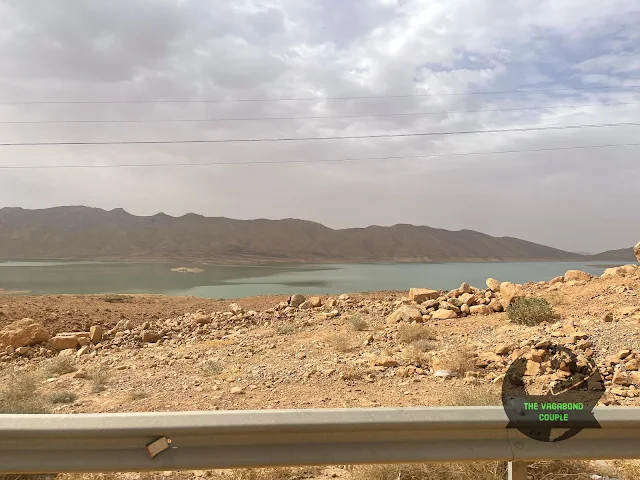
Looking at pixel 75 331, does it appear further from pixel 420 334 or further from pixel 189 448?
pixel 189 448

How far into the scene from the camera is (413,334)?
30.0 feet

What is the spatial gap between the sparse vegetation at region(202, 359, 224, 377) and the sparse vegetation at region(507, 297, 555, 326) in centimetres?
633

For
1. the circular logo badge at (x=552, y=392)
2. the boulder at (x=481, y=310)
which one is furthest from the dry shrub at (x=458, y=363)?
the boulder at (x=481, y=310)

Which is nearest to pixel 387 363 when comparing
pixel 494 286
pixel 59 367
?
pixel 59 367

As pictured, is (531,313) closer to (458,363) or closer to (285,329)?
(458,363)

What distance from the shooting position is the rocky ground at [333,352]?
6.11 m

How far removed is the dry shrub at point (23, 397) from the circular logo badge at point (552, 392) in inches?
219

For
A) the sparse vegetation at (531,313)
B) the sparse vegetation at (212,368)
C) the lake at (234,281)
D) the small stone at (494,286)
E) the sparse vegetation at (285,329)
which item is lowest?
the lake at (234,281)

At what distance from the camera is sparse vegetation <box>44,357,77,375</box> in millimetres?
8430

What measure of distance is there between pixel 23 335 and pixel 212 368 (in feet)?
21.1

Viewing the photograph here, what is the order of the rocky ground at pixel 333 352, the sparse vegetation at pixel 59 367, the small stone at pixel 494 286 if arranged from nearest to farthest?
the rocky ground at pixel 333 352, the sparse vegetation at pixel 59 367, the small stone at pixel 494 286

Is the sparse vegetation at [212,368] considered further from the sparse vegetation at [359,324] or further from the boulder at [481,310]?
the boulder at [481,310]

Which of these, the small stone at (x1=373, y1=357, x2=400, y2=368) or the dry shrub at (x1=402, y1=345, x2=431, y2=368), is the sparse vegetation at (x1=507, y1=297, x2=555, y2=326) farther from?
the small stone at (x1=373, y1=357, x2=400, y2=368)

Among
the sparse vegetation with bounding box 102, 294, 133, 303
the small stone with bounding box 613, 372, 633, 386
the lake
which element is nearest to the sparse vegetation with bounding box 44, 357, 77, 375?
the small stone with bounding box 613, 372, 633, 386
